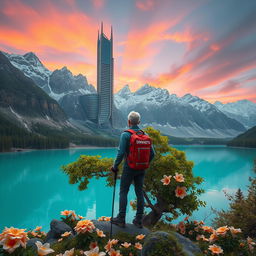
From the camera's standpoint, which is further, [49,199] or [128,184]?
[49,199]

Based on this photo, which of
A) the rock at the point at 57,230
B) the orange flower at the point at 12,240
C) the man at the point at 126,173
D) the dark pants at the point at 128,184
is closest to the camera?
the orange flower at the point at 12,240

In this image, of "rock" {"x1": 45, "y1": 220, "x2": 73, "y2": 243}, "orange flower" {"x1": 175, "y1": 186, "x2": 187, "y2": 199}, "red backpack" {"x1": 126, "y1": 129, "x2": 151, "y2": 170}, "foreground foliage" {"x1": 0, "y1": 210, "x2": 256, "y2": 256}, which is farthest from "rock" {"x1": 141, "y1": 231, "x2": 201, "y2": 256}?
"rock" {"x1": 45, "y1": 220, "x2": 73, "y2": 243}

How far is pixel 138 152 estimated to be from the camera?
20.9 feet

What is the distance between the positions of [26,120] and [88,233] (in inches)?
8368

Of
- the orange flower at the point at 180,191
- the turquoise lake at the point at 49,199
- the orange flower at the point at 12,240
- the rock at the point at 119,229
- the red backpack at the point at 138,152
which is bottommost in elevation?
the turquoise lake at the point at 49,199

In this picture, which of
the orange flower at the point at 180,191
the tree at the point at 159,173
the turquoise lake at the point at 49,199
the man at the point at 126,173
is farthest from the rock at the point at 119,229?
the turquoise lake at the point at 49,199

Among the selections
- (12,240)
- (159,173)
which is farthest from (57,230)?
(159,173)

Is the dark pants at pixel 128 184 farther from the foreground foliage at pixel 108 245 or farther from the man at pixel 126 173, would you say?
the foreground foliage at pixel 108 245

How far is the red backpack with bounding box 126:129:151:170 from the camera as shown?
6.37 m

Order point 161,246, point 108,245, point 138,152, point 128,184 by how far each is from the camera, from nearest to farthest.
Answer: point 161,246, point 108,245, point 138,152, point 128,184

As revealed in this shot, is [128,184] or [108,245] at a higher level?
[128,184]

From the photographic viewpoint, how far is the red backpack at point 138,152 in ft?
20.9

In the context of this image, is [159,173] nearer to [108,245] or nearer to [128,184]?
[128,184]

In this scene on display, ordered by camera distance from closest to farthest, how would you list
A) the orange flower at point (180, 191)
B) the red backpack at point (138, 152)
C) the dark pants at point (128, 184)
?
the red backpack at point (138, 152) < the dark pants at point (128, 184) < the orange flower at point (180, 191)
